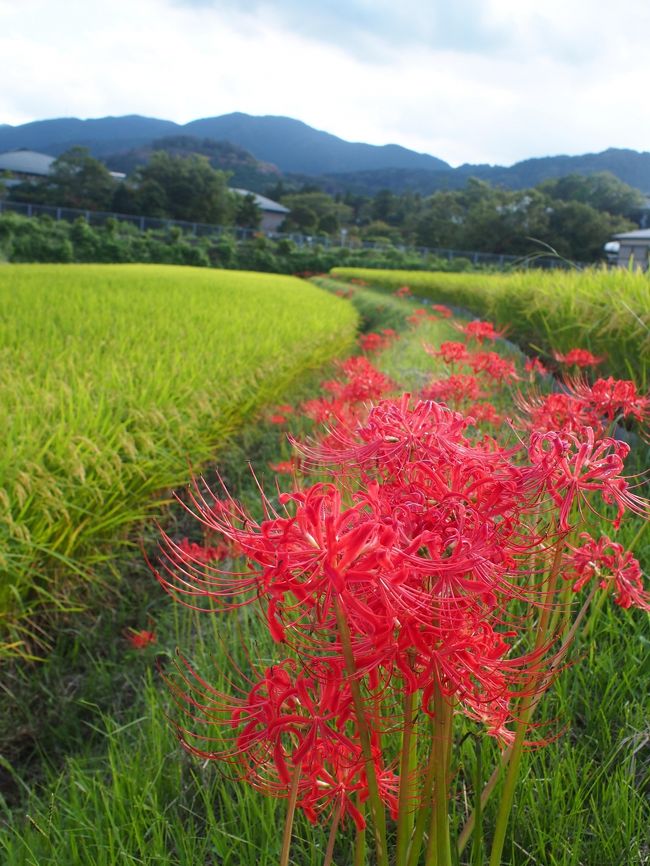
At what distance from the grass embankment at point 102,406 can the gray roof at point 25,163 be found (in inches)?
2298

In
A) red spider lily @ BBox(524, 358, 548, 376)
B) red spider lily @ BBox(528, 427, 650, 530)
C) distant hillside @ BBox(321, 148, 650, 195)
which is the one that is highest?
distant hillside @ BBox(321, 148, 650, 195)

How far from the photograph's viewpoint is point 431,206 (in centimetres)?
5444

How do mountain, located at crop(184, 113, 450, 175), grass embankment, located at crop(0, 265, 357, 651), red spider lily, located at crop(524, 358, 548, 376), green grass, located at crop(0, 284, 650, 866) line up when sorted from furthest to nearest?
mountain, located at crop(184, 113, 450, 175)
red spider lily, located at crop(524, 358, 548, 376)
grass embankment, located at crop(0, 265, 357, 651)
green grass, located at crop(0, 284, 650, 866)

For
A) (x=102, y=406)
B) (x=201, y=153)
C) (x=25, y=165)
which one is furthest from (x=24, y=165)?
(x=102, y=406)

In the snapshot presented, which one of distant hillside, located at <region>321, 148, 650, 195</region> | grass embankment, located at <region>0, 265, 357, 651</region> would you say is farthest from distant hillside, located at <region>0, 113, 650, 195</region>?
grass embankment, located at <region>0, 265, 357, 651</region>

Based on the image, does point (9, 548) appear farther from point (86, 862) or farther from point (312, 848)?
point (312, 848)

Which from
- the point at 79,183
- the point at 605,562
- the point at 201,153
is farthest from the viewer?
the point at 201,153

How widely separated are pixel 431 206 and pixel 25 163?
3725 centimetres

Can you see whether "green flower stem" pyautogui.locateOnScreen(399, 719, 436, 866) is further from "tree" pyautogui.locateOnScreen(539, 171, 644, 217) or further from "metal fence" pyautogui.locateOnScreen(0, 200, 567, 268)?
"tree" pyautogui.locateOnScreen(539, 171, 644, 217)

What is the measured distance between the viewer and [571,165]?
12331 centimetres

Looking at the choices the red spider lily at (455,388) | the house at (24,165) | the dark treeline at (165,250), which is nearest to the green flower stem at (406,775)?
the red spider lily at (455,388)

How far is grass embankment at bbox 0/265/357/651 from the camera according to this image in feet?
8.11

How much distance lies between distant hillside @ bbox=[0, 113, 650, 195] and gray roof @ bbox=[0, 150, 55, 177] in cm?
435

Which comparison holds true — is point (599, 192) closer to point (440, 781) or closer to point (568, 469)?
point (568, 469)
